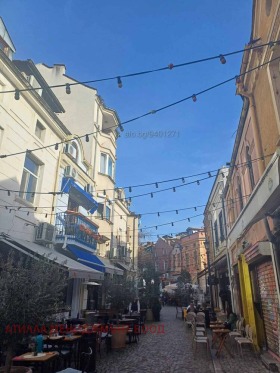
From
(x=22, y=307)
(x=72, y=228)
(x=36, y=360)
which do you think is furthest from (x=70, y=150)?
(x=36, y=360)

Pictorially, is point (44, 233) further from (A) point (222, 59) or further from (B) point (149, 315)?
(B) point (149, 315)

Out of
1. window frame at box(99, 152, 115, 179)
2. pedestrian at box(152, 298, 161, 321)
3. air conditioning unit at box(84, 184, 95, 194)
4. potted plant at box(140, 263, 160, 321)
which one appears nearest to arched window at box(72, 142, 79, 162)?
air conditioning unit at box(84, 184, 95, 194)

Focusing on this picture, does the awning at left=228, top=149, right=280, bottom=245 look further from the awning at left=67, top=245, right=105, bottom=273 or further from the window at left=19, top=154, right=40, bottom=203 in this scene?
the awning at left=67, top=245, right=105, bottom=273

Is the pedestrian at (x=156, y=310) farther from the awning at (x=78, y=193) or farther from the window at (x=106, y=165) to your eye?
the window at (x=106, y=165)

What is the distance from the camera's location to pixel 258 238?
29.3 ft

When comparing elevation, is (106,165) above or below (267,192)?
above

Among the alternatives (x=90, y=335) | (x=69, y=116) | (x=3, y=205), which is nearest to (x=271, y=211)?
(x=90, y=335)

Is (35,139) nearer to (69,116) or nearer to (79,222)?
(79,222)

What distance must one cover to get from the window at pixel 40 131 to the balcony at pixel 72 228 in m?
3.96

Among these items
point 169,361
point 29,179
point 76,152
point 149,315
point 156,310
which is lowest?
point 169,361

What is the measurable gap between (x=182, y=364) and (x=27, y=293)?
16.9ft

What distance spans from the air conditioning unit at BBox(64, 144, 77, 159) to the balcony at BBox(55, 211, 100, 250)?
3.58 metres

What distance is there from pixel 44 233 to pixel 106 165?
11352 millimetres

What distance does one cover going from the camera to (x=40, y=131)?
14000 millimetres
